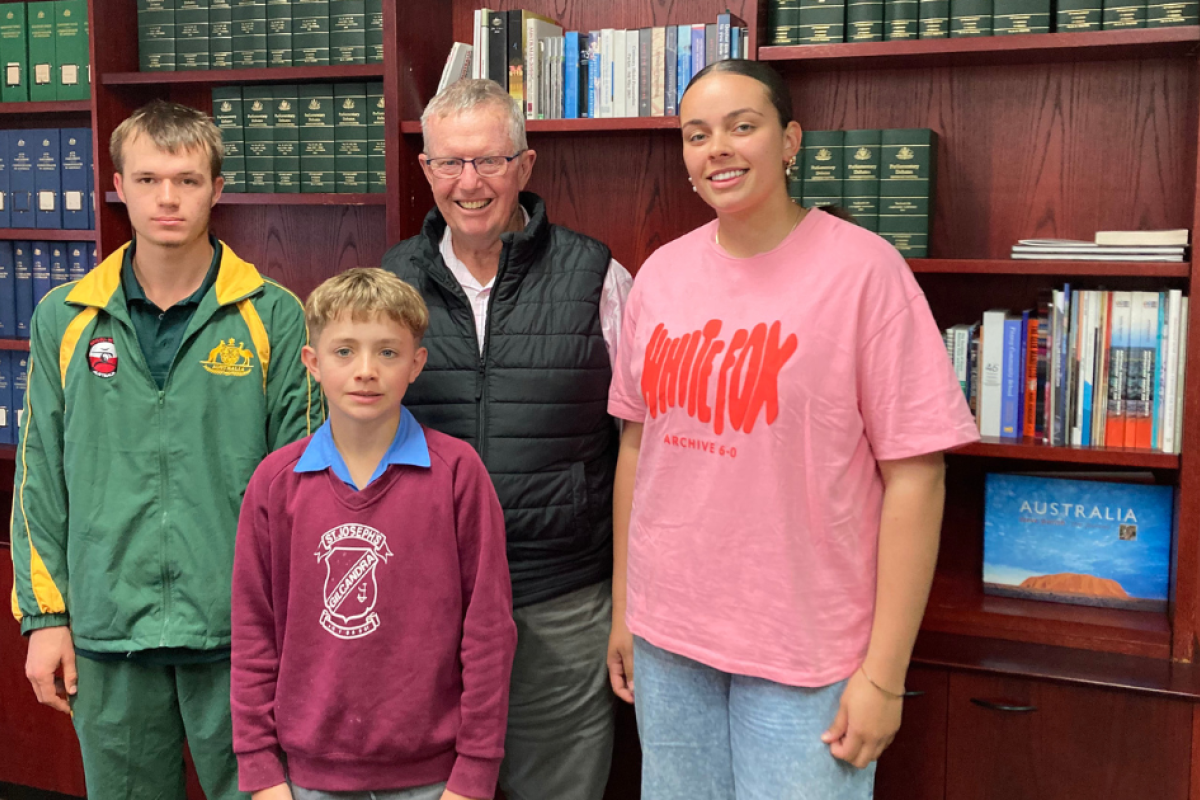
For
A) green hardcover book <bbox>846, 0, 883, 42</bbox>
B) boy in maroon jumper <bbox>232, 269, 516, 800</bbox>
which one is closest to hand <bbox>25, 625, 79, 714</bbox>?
boy in maroon jumper <bbox>232, 269, 516, 800</bbox>

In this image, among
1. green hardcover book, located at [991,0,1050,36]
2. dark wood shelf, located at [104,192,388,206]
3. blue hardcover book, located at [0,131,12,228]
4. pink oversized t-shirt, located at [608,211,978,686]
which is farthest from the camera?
blue hardcover book, located at [0,131,12,228]

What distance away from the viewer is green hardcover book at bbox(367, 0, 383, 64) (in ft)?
8.36

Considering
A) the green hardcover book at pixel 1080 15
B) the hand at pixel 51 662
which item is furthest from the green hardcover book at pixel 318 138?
the green hardcover book at pixel 1080 15

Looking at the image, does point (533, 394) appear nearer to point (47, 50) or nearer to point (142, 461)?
point (142, 461)

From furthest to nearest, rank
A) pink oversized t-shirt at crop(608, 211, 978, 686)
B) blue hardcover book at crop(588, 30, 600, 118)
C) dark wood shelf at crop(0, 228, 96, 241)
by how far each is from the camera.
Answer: dark wood shelf at crop(0, 228, 96, 241) → blue hardcover book at crop(588, 30, 600, 118) → pink oversized t-shirt at crop(608, 211, 978, 686)

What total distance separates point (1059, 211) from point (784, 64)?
2.19 feet

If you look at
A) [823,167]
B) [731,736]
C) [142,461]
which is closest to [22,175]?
[142,461]

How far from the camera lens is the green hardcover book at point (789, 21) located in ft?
7.23

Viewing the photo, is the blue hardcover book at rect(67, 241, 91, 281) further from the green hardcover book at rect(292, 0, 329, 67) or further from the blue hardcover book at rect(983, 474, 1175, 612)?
the blue hardcover book at rect(983, 474, 1175, 612)

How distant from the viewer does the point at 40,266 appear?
2.89 m

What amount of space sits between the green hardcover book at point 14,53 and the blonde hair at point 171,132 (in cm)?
127

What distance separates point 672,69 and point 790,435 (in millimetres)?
1209

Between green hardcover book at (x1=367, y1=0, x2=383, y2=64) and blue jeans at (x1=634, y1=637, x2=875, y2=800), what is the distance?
162 centimetres

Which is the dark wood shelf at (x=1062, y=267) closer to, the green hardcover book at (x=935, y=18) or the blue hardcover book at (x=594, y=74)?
the green hardcover book at (x=935, y=18)
